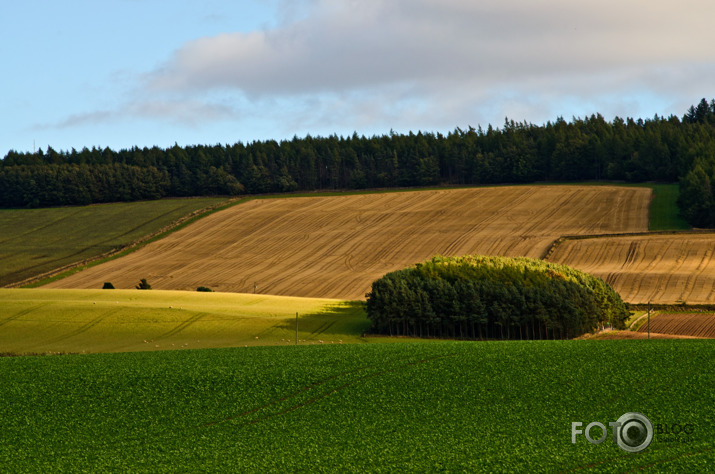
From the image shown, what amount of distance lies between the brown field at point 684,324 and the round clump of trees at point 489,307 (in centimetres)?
263

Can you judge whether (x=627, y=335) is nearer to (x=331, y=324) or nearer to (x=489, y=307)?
(x=489, y=307)

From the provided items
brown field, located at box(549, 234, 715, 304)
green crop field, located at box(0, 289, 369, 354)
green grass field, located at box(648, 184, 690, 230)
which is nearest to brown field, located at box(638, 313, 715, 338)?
brown field, located at box(549, 234, 715, 304)

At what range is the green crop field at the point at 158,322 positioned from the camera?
39.0 meters

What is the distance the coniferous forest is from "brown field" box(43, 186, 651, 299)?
43.8 feet

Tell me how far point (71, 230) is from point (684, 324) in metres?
78.1

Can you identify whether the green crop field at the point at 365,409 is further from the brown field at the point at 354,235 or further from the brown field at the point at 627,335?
the brown field at the point at 354,235

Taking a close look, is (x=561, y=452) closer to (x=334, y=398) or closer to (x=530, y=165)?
(x=334, y=398)

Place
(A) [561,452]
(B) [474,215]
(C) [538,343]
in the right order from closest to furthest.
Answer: (A) [561,452] → (C) [538,343] → (B) [474,215]

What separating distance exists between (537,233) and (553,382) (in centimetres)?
5987

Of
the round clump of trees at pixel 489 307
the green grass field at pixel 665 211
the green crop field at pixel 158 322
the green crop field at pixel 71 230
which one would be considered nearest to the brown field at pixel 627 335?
the round clump of trees at pixel 489 307

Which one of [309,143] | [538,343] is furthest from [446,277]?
[309,143]

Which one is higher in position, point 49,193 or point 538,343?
point 49,193

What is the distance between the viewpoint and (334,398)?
22.5 meters

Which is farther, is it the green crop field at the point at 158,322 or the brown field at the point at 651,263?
the brown field at the point at 651,263
